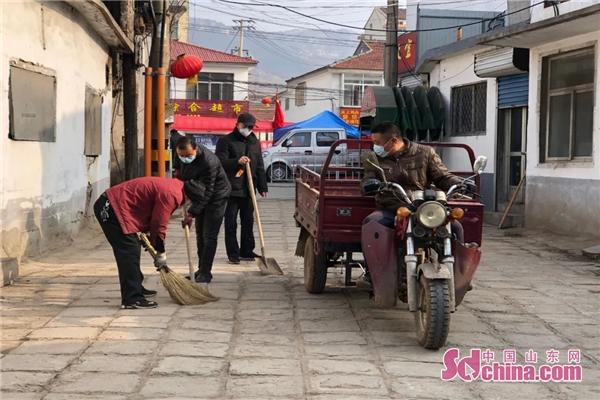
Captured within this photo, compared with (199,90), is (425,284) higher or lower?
lower

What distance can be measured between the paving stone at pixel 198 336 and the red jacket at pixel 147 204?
0.87 metres

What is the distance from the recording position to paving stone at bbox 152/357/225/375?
4.32 m

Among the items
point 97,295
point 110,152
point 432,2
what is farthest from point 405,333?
point 432,2

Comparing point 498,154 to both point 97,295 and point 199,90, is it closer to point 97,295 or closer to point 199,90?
point 97,295

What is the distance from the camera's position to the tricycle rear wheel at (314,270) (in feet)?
21.0

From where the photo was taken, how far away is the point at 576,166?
10.9 metres

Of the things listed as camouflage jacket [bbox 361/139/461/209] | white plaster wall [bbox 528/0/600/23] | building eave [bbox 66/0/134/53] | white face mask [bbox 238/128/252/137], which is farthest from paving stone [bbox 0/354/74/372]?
white plaster wall [bbox 528/0/600/23]

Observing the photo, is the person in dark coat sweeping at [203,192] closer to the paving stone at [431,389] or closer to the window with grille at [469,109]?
the paving stone at [431,389]

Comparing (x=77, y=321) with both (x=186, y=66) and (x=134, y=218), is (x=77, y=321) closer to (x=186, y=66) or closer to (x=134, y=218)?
(x=134, y=218)

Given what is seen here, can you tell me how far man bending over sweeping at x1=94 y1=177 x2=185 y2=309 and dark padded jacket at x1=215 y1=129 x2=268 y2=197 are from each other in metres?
2.14

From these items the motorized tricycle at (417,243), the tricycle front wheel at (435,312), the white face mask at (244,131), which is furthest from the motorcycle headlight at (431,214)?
the white face mask at (244,131)

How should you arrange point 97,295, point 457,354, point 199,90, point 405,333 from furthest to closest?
point 199,90 → point 97,295 → point 405,333 → point 457,354

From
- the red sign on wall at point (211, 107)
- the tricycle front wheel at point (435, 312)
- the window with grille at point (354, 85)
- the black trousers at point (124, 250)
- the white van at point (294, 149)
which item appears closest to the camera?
the tricycle front wheel at point (435, 312)

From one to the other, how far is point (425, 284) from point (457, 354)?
1.67ft
